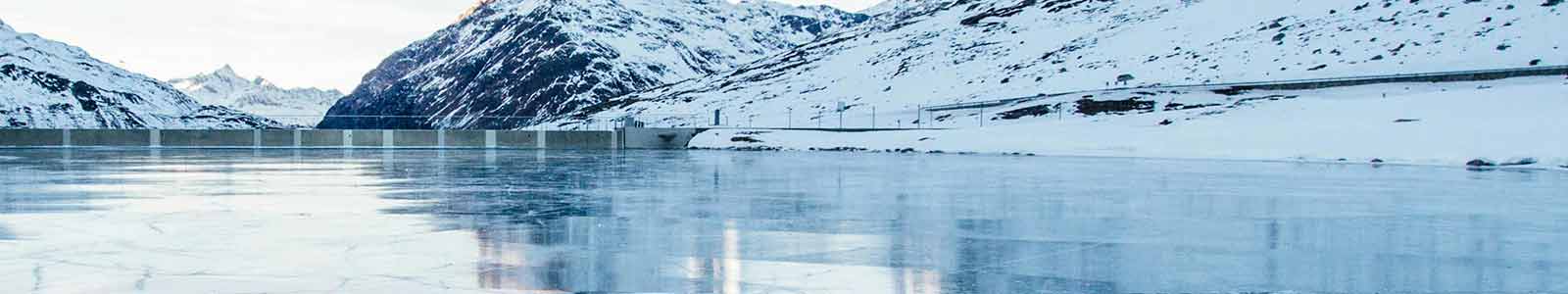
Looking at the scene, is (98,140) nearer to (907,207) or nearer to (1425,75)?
(907,207)

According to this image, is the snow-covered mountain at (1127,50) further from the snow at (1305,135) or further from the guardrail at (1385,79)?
the snow at (1305,135)

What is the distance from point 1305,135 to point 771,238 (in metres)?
36.2

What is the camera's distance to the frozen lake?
24.8ft

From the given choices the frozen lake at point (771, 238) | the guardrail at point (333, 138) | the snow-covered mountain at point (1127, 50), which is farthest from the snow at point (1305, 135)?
the snow-covered mountain at point (1127, 50)

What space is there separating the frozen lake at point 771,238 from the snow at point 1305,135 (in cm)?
1789

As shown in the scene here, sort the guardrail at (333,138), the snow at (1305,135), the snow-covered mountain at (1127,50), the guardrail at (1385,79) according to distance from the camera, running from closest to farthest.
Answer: the snow at (1305,135)
the guardrail at (333,138)
the guardrail at (1385,79)
the snow-covered mountain at (1127,50)

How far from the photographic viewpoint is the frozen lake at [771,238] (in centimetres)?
757

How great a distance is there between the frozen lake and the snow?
17887 millimetres

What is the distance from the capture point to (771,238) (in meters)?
10.2

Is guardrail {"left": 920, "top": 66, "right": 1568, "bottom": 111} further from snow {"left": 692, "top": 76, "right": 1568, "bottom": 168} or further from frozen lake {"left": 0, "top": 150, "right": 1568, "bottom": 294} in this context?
frozen lake {"left": 0, "top": 150, "right": 1568, "bottom": 294}

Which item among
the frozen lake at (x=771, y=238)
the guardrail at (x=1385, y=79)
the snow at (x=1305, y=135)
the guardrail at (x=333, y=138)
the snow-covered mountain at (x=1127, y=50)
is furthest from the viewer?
the snow-covered mountain at (x=1127, y=50)

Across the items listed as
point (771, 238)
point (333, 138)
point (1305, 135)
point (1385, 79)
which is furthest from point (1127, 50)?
point (771, 238)

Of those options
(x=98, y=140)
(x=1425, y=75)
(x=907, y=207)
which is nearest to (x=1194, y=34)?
(x=1425, y=75)

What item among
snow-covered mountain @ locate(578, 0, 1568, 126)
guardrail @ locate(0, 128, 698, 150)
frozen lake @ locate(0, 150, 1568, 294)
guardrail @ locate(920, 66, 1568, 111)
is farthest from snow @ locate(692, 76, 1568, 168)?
snow-covered mountain @ locate(578, 0, 1568, 126)
